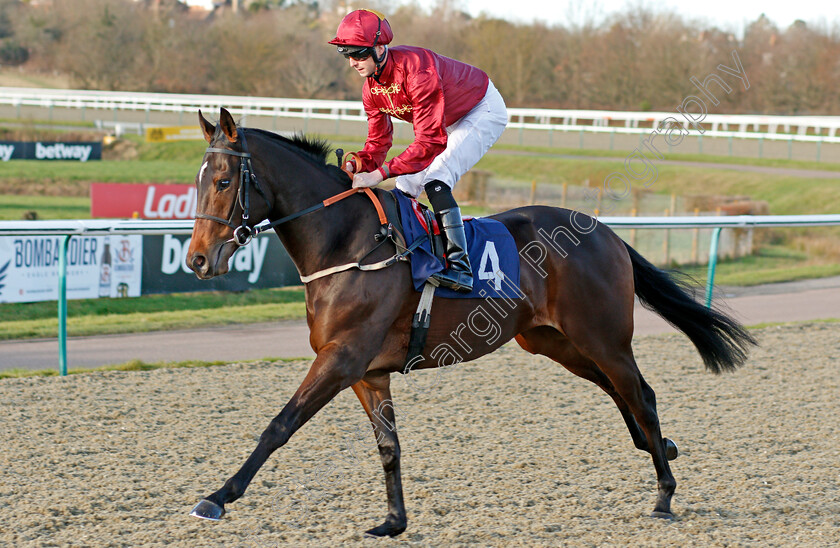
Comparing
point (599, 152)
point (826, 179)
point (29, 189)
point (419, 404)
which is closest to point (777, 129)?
point (599, 152)

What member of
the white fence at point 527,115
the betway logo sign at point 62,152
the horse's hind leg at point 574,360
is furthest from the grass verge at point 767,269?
the betway logo sign at point 62,152

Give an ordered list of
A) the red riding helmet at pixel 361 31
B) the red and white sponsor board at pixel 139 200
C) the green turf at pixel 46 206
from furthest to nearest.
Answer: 1. the green turf at pixel 46 206
2. the red and white sponsor board at pixel 139 200
3. the red riding helmet at pixel 361 31

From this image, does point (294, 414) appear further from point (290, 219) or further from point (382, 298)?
point (290, 219)

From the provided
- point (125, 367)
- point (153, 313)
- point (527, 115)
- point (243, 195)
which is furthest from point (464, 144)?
point (527, 115)

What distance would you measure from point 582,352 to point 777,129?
23687mm

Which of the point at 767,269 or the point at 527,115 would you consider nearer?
the point at 767,269

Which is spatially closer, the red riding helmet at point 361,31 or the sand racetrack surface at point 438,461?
the red riding helmet at point 361,31

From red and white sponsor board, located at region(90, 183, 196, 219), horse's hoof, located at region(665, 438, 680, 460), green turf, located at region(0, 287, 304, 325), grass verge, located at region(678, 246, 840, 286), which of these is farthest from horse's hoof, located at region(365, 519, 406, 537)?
red and white sponsor board, located at region(90, 183, 196, 219)

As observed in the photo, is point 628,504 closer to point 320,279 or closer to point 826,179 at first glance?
point 320,279

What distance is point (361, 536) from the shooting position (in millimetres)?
3418

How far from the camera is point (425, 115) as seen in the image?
350 centimetres

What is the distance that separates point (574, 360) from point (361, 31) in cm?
179

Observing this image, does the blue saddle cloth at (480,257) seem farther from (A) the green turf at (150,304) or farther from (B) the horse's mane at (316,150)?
(A) the green turf at (150,304)

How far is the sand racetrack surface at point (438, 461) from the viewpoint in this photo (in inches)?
136
